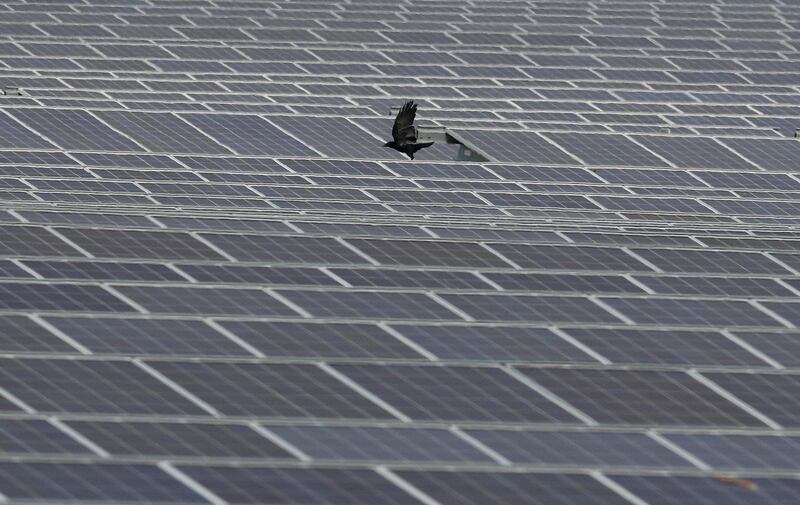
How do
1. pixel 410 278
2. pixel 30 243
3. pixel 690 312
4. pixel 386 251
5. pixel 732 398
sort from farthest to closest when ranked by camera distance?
1. pixel 386 251
2. pixel 410 278
3. pixel 30 243
4. pixel 690 312
5. pixel 732 398

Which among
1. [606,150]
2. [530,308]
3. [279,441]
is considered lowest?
[606,150]

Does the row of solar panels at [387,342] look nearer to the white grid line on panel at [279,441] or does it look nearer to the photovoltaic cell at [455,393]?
the photovoltaic cell at [455,393]

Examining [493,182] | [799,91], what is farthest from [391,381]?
[799,91]

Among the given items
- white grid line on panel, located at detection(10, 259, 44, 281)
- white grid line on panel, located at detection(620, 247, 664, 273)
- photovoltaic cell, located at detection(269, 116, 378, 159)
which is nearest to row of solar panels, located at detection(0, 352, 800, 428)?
white grid line on panel, located at detection(10, 259, 44, 281)

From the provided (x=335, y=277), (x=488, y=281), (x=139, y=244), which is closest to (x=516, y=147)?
(x=488, y=281)

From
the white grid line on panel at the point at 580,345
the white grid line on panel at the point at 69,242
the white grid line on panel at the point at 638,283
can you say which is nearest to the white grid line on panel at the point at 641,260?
the white grid line on panel at the point at 638,283

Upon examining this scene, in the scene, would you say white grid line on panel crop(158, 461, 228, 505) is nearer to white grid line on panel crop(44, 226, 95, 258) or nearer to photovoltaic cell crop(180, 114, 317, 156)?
white grid line on panel crop(44, 226, 95, 258)

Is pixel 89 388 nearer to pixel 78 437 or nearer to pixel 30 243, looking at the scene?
pixel 78 437
